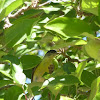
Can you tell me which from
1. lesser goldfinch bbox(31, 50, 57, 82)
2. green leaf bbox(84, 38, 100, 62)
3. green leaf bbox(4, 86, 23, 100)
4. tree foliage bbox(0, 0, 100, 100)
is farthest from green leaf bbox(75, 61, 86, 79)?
lesser goldfinch bbox(31, 50, 57, 82)

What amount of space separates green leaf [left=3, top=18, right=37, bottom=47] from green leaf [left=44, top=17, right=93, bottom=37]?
19 cm

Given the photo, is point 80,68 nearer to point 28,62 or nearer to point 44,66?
point 28,62

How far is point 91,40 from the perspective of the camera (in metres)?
0.82

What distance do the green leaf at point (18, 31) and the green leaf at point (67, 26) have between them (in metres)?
0.19

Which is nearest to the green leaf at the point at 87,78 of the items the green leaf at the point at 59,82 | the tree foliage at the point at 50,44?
the tree foliage at the point at 50,44

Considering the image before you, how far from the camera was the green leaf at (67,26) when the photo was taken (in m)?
0.76

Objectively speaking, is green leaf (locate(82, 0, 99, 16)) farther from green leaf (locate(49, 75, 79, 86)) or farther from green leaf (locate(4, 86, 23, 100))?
green leaf (locate(4, 86, 23, 100))

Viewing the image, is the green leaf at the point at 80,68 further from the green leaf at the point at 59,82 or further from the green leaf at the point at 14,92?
the green leaf at the point at 14,92

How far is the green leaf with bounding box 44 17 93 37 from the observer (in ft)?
2.49

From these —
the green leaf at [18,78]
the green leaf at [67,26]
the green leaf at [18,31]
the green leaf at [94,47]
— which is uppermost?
the green leaf at [67,26]

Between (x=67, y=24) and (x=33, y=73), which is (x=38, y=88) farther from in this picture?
(x=33, y=73)

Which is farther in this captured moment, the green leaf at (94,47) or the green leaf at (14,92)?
the green leaf at (14,92)

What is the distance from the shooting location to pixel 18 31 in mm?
964

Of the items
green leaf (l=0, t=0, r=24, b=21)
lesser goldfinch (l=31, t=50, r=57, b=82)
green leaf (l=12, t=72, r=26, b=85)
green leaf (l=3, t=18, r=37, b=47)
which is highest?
green leaf (l=0, t=0, r=24, b=21)
